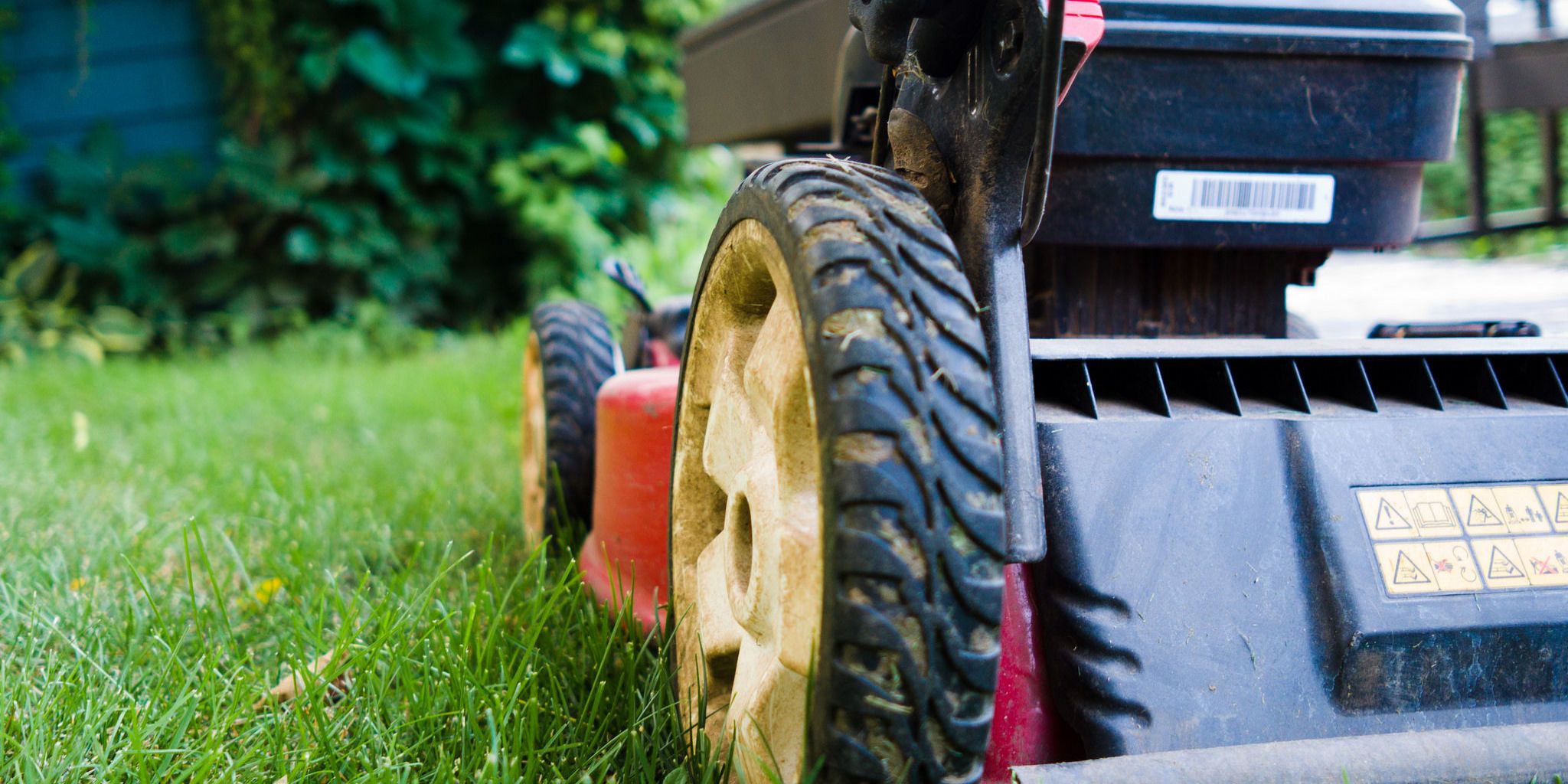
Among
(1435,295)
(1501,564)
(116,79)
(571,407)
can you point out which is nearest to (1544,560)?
(1501,564)

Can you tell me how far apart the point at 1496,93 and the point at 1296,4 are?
1.22 metres

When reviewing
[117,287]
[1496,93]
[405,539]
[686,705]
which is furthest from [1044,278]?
[117,287]

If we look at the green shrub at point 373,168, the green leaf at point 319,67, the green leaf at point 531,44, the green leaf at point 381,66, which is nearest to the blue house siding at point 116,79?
the green shrub at point 373,168

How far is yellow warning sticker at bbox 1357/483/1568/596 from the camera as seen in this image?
2.92 ft

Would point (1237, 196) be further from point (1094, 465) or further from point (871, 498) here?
point (871, 498)

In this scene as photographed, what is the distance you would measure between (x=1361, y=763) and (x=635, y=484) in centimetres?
83

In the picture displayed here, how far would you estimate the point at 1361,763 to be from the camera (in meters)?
0.77

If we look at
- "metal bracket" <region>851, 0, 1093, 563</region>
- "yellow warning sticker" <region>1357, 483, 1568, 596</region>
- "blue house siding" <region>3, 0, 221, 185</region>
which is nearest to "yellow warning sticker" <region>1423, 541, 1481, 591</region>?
"yellow warning sticker" <region>1357, 483, 1568, 596</region>

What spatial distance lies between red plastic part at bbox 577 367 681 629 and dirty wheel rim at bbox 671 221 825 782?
0.22 metres

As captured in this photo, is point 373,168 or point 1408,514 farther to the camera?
point 373,168

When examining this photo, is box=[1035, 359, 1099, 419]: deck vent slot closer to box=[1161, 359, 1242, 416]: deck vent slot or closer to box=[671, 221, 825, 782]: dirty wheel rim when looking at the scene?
box=[1161, 359, 1242, 416]: deck vent slot

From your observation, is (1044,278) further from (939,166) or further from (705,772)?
(705,772)

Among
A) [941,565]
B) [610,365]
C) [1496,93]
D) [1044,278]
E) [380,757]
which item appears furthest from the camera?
[1496,93]

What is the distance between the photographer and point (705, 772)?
2.90 feet
